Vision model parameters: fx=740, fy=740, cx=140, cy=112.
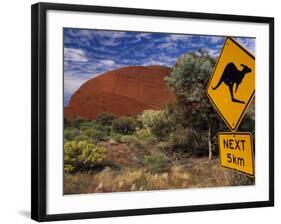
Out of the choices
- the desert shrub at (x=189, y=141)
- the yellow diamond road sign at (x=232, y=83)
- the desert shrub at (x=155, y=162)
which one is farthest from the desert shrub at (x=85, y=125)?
the yellow diamond road sign at (x=232, y=83)

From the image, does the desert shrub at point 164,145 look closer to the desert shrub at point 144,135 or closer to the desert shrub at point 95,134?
the desert shrub at point 144,135

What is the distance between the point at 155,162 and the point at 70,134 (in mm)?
485

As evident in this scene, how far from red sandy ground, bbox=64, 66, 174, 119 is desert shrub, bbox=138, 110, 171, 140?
32mm

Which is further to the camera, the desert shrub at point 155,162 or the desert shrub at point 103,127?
the desert shrub at point 155,162

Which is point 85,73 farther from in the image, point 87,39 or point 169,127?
point 169,127

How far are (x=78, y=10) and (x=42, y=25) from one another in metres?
0.20

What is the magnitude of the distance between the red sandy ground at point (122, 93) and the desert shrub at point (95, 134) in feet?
0.22

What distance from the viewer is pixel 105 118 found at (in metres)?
3.61

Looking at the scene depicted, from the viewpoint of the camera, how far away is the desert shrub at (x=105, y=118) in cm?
360

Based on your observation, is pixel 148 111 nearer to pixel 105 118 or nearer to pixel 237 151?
pixel 105 118

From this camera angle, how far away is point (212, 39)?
3.86 m

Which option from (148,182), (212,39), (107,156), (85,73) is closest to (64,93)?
(85,73)

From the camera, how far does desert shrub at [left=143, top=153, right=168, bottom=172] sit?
371 centimetres

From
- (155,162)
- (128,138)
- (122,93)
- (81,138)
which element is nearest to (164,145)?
(155,162)
